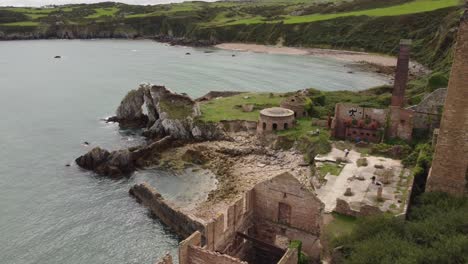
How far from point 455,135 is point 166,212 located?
2317cm

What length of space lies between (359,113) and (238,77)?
52513 millimetres

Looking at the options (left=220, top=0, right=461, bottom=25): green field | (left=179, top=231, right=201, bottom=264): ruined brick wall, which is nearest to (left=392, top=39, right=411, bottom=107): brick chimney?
(left=179, top=231, right=201, bottom=264): ruined brick wall

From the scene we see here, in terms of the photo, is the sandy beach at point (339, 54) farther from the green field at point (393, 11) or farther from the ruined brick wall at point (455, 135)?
the ruined brick wall at point (455, 135)

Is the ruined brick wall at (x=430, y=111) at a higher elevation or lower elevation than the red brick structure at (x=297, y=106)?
higher

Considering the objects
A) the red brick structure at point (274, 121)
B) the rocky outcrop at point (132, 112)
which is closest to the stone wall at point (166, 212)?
the red brick structure at point (274, 121)

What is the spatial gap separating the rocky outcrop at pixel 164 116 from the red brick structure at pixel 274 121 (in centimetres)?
569

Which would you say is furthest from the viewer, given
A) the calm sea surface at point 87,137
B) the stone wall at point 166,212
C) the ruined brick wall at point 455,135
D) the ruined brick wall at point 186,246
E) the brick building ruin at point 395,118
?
the brick building ruin at point 395,118

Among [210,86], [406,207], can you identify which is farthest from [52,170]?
[210,86]

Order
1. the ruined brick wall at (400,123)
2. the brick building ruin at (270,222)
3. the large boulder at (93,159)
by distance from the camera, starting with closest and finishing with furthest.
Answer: the brick building ruin at (270,222) → the ruined brick wall at (400,123) → the large boulder at (93,159)

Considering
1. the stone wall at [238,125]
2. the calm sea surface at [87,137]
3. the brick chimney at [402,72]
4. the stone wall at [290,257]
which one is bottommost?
the calm sea surface at [87,137]

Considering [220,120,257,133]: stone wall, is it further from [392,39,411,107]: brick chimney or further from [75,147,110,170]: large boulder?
[392,39,411,107]: brick chimney

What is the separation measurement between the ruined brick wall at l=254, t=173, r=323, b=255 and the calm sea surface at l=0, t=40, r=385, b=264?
34.0 feet

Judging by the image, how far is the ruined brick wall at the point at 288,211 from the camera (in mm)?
23906

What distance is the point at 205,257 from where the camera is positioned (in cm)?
2017
